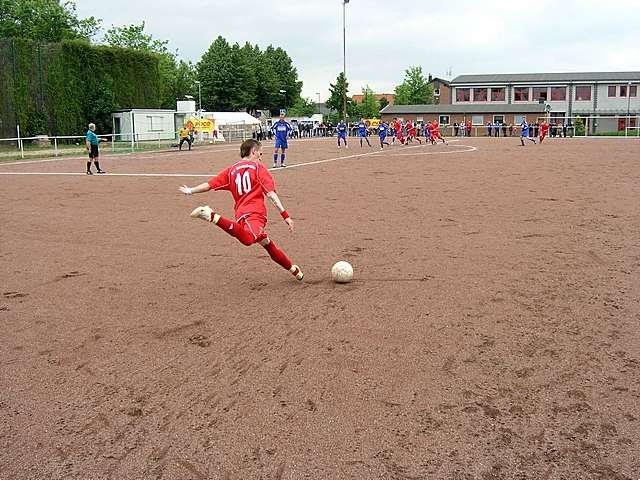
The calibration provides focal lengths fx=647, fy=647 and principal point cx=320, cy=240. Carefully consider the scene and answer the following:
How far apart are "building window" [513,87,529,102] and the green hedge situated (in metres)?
52.6

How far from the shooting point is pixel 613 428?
155 inches

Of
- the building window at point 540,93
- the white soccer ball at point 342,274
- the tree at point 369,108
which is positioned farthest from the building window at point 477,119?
the white soccer ball at point 342,274

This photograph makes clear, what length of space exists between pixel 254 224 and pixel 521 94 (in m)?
86.6

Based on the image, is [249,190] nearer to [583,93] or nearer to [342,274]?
[342,274]

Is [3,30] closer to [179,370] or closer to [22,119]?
[22,119]

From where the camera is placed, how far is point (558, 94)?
83312 mm

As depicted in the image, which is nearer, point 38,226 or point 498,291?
point 498,291

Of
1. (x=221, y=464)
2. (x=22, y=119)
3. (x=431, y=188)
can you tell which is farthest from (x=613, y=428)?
(x=22, y=119)

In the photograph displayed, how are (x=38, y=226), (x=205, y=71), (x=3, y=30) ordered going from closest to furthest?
(x=38, y=226), (x=3, y=30), (x=205, y=71)

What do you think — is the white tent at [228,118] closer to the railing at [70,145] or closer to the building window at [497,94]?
the railing at [70,145]

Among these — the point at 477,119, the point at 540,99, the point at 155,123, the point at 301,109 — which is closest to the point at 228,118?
the point at 155,123

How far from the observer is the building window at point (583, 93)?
81.1m

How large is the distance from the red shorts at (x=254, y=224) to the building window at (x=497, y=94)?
86780 mm

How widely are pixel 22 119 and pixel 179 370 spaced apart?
45.4m
